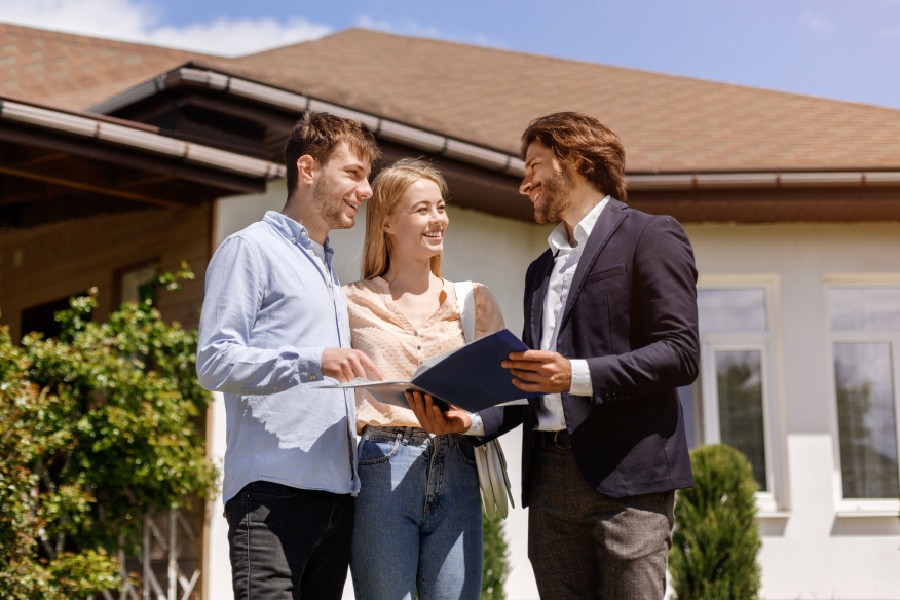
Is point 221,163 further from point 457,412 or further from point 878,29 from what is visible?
point 878,29

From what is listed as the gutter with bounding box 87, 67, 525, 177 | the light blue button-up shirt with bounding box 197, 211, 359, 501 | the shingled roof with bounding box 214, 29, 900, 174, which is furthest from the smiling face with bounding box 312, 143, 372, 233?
the shingled roof with bounding box 214, 29, 900, 174

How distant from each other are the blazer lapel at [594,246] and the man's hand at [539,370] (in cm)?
30

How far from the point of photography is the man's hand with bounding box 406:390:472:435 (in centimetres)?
292

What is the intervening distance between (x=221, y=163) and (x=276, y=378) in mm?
3924

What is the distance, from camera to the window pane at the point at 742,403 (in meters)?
8.33

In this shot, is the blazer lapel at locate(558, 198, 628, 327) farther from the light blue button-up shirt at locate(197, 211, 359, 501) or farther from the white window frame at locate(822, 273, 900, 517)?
the white window frame at locate(822, 273, 900, 517)

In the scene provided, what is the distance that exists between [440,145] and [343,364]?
14.7 ft

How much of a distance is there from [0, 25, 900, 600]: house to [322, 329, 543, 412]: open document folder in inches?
161

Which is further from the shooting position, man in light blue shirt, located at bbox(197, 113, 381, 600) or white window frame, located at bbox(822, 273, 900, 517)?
white window frame, located at bbox(822, 273, 900, 517)

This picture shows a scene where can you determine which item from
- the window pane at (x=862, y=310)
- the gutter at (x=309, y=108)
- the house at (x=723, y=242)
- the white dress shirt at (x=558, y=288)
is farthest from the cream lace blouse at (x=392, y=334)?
the window pane at (x=862, y=310)

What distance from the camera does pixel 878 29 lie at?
14.9 m

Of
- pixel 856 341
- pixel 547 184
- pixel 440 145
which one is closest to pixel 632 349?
pixel 547 184

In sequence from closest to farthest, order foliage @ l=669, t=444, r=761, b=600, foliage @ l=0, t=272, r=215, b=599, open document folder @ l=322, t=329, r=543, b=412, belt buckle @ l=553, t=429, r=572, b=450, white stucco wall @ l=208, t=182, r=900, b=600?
1. open document folder @ l=322, t=329, r=543, b=412
2. belt buckle @ l=553, t=429, r=572, b=450
3. foliage @ l=0, t=272, r=215, b=599
4. foliage @ l=669, t=444, r=761, b=600
5. white stucco wall @ l=208, t=182, r=900, b=600

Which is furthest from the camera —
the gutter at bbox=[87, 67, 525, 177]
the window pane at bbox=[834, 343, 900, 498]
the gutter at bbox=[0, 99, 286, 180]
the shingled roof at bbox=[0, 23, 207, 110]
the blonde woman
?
the shingled roof at bbox=[0, 23, 207, 110]
